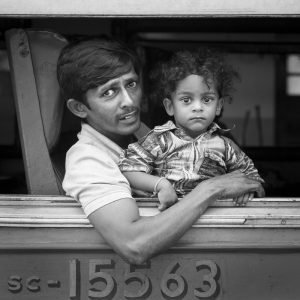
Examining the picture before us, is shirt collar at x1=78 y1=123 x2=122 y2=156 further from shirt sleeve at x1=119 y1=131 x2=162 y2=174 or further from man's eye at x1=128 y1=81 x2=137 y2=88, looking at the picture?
man's eye at x1=128 y1=81 x2=137 y2=88

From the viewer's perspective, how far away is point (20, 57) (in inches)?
93.7

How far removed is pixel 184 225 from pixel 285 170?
2820mm

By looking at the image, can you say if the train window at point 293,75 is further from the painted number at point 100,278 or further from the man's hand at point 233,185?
the painted number at point 100,278

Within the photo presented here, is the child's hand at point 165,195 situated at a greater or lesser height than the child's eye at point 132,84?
lesser

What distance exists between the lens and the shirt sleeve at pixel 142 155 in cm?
219

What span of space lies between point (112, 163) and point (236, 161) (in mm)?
467

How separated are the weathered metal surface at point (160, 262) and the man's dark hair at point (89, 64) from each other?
475 millimetres

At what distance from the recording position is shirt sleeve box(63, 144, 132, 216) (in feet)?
6.69

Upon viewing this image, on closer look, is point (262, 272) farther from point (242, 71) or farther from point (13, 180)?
point (242, 71)

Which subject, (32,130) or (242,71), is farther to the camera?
(242,71)

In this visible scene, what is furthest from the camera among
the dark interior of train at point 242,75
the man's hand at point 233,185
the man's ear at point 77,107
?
the dark interior of train at point 242,75

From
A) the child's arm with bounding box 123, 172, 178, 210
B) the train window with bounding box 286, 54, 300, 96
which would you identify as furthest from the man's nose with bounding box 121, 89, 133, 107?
the train window with bounding box 286, 54, 300, 96

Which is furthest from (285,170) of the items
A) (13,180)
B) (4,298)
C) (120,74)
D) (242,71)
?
(4,298)

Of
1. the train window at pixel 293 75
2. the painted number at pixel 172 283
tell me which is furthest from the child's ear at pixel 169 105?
the train window at pixel 293 75
